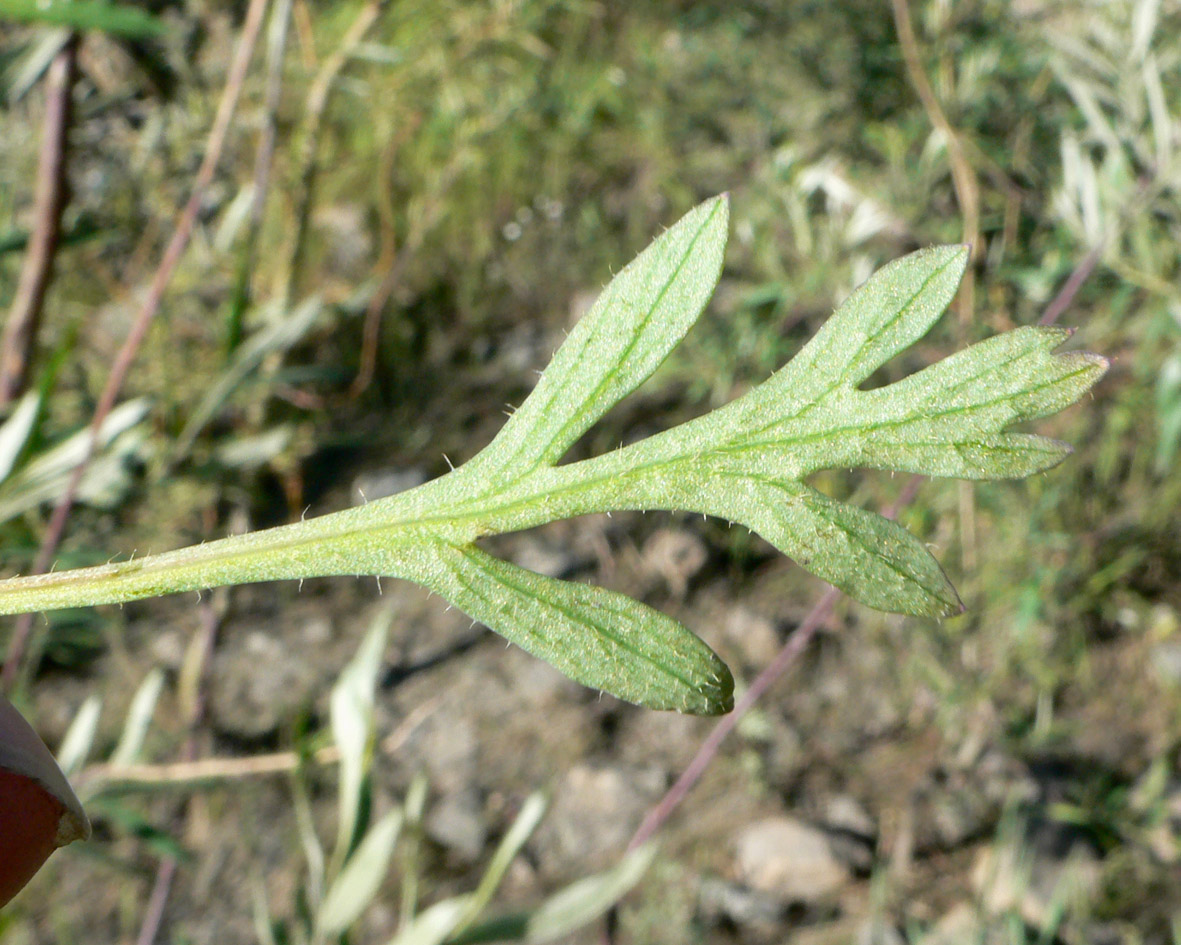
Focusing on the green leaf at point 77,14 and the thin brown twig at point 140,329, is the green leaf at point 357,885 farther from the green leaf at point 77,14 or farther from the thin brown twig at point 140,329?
the green leaf at point 77,14

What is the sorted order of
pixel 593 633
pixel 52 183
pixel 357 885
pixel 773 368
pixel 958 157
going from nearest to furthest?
pixel 593 633 → pixel 52 183 → pixel 357 885 → pixel 958 157 → pixel 773 368

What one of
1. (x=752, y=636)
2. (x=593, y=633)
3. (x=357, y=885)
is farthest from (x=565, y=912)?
(x=752, y=636)

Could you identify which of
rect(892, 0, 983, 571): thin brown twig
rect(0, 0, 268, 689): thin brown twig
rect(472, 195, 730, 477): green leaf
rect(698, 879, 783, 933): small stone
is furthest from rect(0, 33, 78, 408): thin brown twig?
rect(698, 879, 783, 933): small stone

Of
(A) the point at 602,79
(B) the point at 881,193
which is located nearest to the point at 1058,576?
(B) the point at 881,193

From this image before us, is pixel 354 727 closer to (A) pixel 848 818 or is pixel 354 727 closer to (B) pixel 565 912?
(B) pixel 565 912

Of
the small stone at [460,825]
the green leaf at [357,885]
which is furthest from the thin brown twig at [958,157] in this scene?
the small stone at [460,825]

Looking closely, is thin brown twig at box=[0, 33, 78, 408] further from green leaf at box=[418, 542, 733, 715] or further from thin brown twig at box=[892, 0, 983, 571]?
thin brown twig at box=[892, 0, 983, 571]
